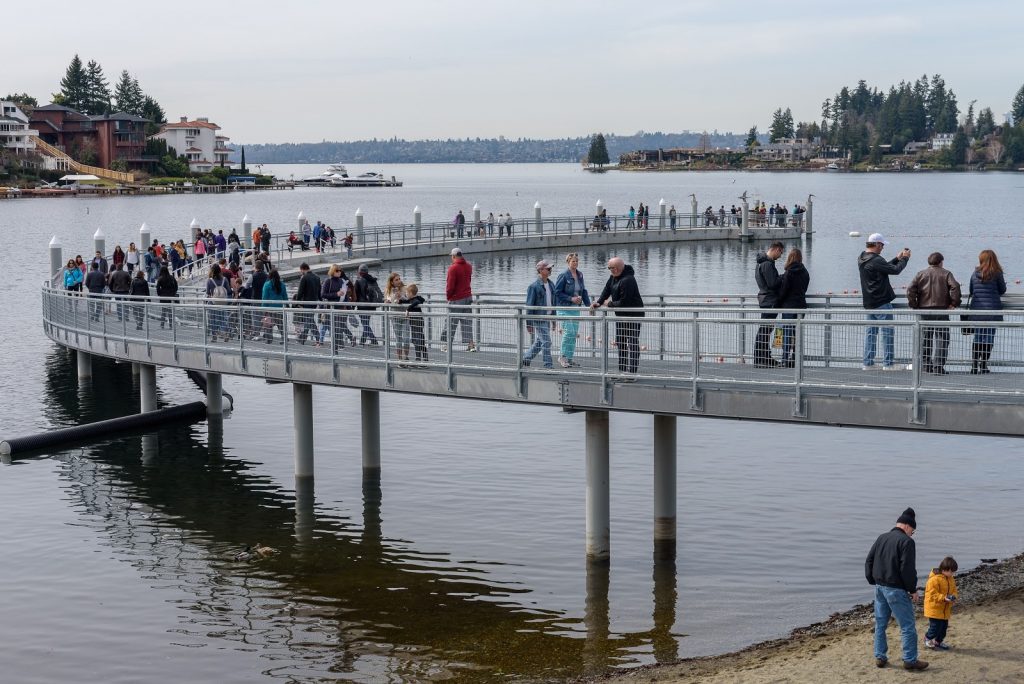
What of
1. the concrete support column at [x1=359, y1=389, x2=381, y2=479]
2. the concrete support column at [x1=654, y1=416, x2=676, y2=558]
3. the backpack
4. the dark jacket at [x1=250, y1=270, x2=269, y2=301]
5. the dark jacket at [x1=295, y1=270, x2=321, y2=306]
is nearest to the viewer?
the concrete support column at [x1=654, y1=416, x2=676, y2=558]

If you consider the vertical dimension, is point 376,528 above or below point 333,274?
below

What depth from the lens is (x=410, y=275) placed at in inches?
2420

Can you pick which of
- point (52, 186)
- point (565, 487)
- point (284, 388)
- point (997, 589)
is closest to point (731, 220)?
point (284, 388)

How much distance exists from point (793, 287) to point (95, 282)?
19.8 meters

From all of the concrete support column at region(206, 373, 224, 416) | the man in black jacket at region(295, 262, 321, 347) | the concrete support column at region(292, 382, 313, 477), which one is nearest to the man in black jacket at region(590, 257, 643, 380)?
the man in black jacket at region(295, 262, 321, 347)

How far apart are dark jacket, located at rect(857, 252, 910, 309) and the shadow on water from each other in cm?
480

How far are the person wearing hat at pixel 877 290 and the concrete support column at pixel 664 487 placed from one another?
10.9 ft

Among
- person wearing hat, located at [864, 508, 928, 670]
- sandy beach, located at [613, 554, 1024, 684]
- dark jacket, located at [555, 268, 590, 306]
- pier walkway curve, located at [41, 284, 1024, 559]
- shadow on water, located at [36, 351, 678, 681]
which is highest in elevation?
dark jacket, located at [555, 268, 590, 306]

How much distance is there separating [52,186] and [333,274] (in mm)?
186184

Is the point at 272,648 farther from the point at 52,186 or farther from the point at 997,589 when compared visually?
the point at 52,186

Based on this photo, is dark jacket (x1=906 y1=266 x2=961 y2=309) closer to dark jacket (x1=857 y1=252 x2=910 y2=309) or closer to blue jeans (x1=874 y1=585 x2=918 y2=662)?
dark jacket (x1=857 y1=252 x2=910 y2=309)

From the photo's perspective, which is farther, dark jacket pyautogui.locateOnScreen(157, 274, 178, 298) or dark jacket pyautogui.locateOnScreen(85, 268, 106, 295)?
dark jacket pyautogui.locateOnScreen(85, 268, 106, 295)

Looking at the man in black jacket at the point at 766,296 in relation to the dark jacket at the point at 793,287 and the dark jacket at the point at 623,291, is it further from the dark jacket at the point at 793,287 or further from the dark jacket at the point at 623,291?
the dark jacket at the point at 623,291

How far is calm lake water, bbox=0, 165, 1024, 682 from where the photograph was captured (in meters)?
17.7
